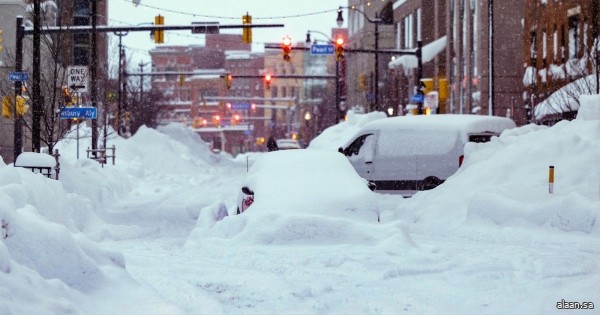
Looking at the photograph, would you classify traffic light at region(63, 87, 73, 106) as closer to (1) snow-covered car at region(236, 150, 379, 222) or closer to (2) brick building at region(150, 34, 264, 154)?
(1) snow-covered car at region(236, 150, 379, 222)

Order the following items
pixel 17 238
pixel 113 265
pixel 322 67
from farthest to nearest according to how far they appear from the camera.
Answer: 1. pixel 322 67
2. pixel 113 265
3. pixel 17 238

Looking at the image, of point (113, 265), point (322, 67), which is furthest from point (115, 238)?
point (322, 67)

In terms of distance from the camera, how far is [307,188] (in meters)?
14.2

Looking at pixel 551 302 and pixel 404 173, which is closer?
pixel 551 302

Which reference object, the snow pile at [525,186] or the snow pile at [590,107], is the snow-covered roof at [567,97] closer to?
the snow pile at [590,107]

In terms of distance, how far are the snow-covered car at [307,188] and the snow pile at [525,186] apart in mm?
3317

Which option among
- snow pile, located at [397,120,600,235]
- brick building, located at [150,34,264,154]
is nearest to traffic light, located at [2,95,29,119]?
snow pile, located at [397,120,600,235]

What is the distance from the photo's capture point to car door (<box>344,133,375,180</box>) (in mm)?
25000

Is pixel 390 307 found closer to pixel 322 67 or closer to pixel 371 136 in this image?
pixel 371 136

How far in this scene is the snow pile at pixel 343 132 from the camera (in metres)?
48.4

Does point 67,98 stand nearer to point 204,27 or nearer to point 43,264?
point 204,27

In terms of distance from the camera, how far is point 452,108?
62156mm

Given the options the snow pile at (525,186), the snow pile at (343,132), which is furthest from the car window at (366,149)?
the snow pile at (343,132)

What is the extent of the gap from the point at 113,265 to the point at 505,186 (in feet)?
34.9
